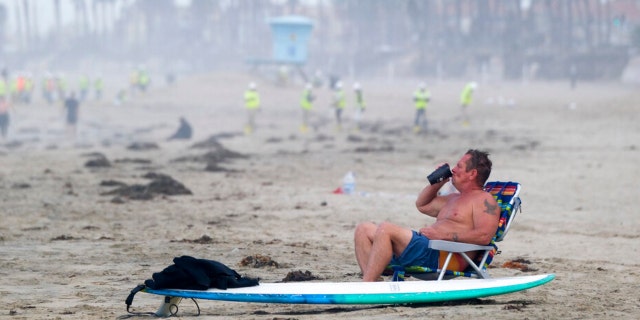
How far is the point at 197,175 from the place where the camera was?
→ 18984mm

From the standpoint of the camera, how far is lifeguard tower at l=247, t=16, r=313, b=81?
200ft

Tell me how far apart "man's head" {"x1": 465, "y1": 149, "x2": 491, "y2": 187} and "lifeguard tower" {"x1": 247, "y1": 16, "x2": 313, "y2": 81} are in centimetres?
5345

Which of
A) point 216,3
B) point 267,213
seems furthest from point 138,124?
point 216,3

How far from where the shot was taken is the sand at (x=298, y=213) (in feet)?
25.2

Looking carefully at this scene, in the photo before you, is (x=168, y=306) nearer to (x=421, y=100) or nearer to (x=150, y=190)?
(x=150, y=190)

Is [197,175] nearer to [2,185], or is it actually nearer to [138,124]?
[2,185]

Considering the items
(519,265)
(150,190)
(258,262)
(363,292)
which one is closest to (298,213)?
(150,190)

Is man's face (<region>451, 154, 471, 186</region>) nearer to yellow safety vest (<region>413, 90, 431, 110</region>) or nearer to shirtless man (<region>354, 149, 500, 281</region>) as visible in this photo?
shirtless man (<region>354, 149, 500, 281</region>)

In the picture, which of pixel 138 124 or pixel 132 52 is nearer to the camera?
pixel 138 124

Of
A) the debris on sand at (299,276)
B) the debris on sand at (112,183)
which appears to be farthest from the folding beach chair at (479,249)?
the debris on sand at (112,183)

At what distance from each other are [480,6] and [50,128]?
55048 mm

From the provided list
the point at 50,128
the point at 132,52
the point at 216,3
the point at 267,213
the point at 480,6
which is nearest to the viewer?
the point at 267,213

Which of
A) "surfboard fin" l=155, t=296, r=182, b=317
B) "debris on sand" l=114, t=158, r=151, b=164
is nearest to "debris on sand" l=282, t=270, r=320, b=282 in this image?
"surfboard fin" l=155, t=296, r=182, b=317

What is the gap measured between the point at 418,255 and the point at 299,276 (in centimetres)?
123
